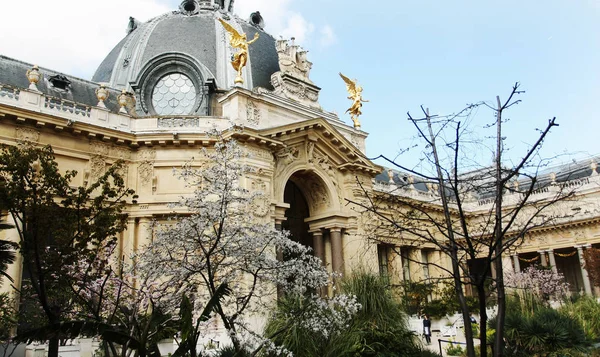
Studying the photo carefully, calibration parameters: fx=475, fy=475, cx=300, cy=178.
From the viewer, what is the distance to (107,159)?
67.6ft

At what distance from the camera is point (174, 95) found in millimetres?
24891

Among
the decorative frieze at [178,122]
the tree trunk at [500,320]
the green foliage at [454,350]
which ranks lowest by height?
the green foliage at [454,350]

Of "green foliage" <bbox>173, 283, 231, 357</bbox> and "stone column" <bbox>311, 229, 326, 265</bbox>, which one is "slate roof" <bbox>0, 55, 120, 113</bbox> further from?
"green foliage" <bbox>173, 283, 231, 357</bbox>

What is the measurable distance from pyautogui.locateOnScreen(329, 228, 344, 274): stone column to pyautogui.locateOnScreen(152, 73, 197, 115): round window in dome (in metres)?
9.73

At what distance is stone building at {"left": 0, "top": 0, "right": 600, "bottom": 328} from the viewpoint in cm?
1994

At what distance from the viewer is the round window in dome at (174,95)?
24.5 m

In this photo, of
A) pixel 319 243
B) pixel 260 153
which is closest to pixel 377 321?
pixel 260 153

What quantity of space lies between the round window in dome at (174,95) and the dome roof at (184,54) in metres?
0.31

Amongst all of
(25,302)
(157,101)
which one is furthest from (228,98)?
(25,302)

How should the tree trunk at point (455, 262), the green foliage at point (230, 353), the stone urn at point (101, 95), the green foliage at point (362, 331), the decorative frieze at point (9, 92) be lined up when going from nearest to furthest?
the tree trunk at point (455, 262) → the green foliage at point (230, 353) → the green foliage at point (362, 331) → the decorative frieze at point (9, 92) → the stone urn at point (101, 95)

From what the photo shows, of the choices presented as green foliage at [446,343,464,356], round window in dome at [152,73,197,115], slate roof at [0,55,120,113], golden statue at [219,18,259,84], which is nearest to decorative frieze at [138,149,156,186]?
slate roof at [0,55,120,113]

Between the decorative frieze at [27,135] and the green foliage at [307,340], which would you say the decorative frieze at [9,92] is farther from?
the green foliage at [307,340]

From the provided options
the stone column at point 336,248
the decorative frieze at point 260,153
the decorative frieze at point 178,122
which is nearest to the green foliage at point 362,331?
the decorative frieze at point 260,153

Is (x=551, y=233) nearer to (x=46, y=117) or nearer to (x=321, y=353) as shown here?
(x=321, y=353)
